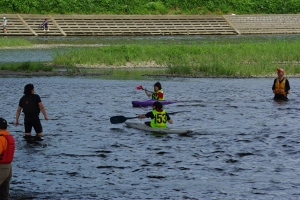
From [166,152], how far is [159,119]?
3.16m

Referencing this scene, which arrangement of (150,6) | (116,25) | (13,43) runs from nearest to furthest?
(13,43), (116,25), (150,6)

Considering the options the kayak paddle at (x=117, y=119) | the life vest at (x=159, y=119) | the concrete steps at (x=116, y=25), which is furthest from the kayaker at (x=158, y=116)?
the concrete steps at (x=116, y=25)

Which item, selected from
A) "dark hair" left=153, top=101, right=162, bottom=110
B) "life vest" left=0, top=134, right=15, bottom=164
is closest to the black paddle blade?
"dark hair" left=153, top=101, right=162, bottom=110

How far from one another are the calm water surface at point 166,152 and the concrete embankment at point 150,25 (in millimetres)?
49939

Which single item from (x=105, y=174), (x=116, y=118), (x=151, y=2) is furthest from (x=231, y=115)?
(x=151, y=2)

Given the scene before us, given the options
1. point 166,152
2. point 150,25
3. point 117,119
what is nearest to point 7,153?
point 166,152

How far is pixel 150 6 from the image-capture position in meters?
101

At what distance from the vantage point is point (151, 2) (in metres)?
102

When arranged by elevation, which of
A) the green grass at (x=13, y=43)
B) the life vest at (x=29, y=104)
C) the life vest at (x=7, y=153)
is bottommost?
the life vest at (x=7, y=153)

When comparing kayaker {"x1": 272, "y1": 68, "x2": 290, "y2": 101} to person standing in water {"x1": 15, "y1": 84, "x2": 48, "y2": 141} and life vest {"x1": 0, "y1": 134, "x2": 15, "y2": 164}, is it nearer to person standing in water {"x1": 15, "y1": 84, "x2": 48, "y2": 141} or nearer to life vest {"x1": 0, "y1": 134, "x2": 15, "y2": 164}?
person standing in water {"x1": 15, "y1": 84, "x2": 48, "y2": 141}

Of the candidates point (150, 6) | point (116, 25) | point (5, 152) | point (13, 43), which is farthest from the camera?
point (150, 6)

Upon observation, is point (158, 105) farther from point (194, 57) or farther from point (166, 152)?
point (194, 57)

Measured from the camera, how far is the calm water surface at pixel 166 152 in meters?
18.7

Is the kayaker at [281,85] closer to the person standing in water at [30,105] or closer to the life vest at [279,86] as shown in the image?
the life vest at [279,86]
